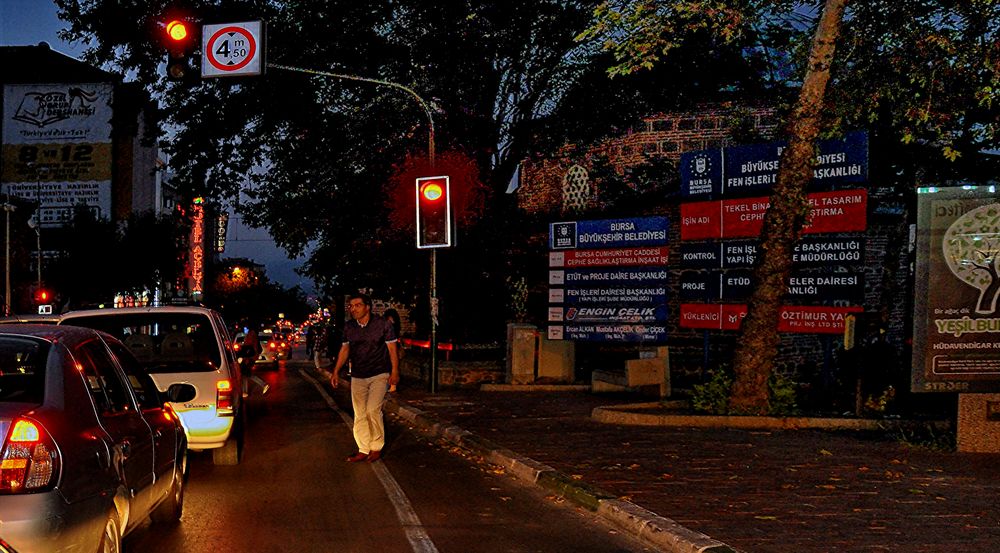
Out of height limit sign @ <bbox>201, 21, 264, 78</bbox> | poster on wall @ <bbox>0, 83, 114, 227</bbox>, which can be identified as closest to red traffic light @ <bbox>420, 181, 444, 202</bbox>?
height limit sign @ <bbox>201, 21, 264, 78</bbox>

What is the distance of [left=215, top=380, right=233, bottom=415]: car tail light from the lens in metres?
10.7

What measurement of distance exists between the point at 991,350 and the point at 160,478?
897 centimetres

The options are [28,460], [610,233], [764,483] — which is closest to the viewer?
[28,460]

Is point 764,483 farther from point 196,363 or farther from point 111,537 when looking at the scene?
point 111,537

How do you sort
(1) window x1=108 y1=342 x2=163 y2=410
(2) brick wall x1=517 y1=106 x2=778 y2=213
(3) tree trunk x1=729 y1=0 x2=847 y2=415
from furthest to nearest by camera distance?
(2) brick wall x1=517 y1=106 x2=778 y2=213 < (3) tree trunk x1=729 y1=0 x2=847 y2=415 < (1) window x1=108 y1=342 x2=163 y2=410

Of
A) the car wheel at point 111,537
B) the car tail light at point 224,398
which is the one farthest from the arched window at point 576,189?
the car wheel at point 111,537

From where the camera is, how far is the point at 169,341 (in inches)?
452

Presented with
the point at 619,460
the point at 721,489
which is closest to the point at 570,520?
the point at 721,489

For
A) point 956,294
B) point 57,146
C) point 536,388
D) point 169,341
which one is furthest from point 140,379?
point 57,146

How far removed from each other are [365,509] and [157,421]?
2295 mm

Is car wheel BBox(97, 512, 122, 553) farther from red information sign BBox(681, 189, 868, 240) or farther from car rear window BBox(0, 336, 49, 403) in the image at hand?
red information sign BBox(681, 189, 868, 240)

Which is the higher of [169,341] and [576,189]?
[576,189]

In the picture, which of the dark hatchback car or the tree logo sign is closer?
the dark hatchback car

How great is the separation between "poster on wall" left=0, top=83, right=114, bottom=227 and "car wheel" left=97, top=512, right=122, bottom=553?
67.1 m
